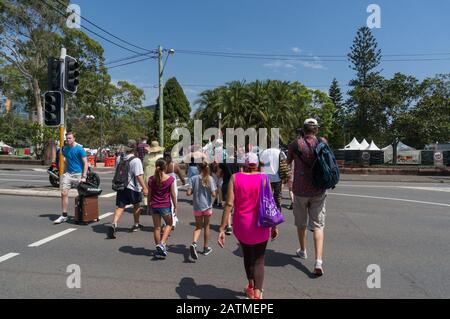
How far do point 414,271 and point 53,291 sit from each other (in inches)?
173

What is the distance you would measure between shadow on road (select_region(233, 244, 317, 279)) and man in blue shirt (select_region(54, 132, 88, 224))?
3.90m

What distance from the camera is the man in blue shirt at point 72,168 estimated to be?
7.74 m

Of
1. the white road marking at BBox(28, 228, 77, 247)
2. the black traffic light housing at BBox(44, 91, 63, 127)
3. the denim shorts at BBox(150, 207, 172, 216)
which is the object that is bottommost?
the white road marking at BBox(28, 228, 77, 247)

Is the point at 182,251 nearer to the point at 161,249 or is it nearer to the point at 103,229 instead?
the point at 161,249

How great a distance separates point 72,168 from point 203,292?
483 cm

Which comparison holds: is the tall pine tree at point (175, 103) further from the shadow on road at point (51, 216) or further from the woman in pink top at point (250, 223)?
the woman in pink top at point (250, 223)

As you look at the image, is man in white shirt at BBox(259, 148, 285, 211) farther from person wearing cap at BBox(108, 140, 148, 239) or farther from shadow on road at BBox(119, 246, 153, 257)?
shadow on road at BBox(119, 246, 153, 257)

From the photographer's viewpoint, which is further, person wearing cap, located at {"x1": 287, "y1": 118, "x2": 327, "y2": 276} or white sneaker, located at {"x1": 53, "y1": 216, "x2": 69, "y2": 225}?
white sneaker, located at {"x1": 53, "y1": 216, "x2": 69, "y2": 225}

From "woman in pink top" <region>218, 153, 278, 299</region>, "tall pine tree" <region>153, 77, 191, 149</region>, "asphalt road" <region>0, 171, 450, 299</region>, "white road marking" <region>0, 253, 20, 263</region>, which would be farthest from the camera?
"tall pine tree" <region>153, 77, 191, 149</region>

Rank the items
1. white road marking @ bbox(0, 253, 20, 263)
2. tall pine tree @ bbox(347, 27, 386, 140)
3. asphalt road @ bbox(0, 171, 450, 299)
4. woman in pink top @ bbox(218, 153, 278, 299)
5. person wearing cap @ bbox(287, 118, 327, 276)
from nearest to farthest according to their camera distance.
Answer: woman in pink top @ bbox(218, 153, 278, 299) → asphalt road @ bbox(0, 171, 450, 299) → person wearing cap @ bbox(287, 118, 327, 276) → white road marking @ bbox(0, 253, 20, 263) → tall pine tree @ bbox(347, 27, 386, 140)

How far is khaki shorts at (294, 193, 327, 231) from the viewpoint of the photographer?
498 cm

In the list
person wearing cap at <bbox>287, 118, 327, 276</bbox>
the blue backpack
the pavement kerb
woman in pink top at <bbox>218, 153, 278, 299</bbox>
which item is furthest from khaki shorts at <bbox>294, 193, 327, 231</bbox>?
the pavement kerb
